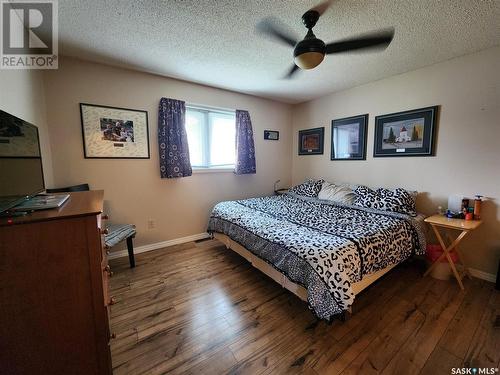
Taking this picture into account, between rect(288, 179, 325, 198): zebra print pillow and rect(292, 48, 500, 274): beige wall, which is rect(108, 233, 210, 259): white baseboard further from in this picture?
rect(292, 48, 500, 274): beige wall

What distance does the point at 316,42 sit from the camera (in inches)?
60.1

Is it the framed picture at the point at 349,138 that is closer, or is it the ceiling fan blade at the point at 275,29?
the ceiling fan blade at the point at 275,29

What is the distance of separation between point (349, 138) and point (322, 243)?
2.30 meters

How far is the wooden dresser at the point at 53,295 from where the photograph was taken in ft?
2.69

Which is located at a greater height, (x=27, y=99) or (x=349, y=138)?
(x=27, y=99)

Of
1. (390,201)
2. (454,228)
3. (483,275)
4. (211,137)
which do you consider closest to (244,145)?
(211,137)

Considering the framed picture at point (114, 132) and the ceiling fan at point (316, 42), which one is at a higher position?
the ceiling fan at point (316, 42)

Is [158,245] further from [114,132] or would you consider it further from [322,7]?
[322,7]

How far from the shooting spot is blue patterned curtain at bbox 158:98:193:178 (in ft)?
9.19

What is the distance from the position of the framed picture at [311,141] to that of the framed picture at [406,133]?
926 mm

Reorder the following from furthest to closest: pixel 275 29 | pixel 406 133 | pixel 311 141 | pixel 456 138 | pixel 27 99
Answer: pixel 311 141
pixel 406 133
pixel 456 138
pixel 27 99
pixel 275 29

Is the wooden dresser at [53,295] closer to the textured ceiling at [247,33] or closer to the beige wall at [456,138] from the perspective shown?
the textured ceiling at [247,33]

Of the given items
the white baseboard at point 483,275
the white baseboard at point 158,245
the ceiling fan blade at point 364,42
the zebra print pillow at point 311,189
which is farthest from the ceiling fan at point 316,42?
the white baseboard at point 158,245

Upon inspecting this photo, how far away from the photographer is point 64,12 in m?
1.59
